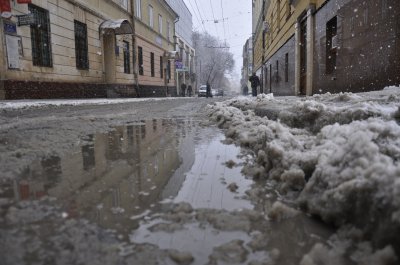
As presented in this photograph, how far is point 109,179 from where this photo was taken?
180 centimetres

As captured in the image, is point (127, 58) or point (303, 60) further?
point (127, 58)

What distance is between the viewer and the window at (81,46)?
14117mm

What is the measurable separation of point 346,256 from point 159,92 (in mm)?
25653

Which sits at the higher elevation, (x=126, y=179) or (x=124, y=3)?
(x=124, y=3)

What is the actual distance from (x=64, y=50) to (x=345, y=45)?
32.8ft

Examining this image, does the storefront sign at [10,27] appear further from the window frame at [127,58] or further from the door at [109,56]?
the window frame at [127,58]

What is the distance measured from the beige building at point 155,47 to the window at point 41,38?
900cm

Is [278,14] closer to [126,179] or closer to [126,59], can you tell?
[126,59]

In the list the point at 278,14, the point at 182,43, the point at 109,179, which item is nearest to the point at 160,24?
the point at 182,43

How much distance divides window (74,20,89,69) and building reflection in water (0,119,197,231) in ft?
41.0

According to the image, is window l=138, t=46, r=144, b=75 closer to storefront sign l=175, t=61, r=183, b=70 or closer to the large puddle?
storefront sign l=175, t=61, r=183, b=70

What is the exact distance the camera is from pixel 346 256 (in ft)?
3.30

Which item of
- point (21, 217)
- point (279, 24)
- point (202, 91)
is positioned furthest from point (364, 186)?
point (202, 91)

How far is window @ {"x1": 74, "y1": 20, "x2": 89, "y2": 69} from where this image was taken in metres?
14.1
